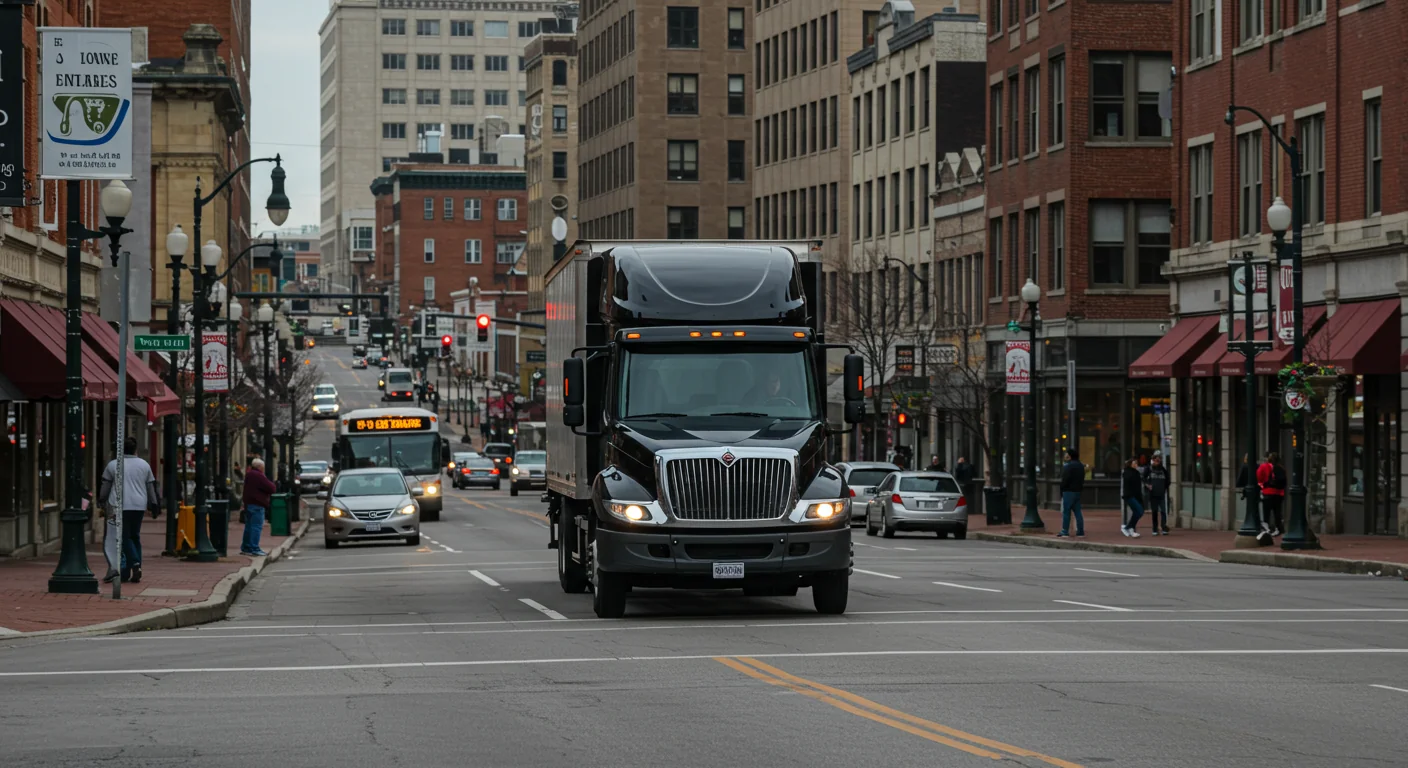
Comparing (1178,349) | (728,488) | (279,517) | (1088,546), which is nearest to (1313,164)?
(1178,349)

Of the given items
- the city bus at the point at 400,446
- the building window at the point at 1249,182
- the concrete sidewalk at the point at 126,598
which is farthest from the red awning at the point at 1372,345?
the city bus at the point at 400,446

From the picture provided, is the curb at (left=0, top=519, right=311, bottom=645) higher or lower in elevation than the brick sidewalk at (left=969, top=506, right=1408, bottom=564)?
higher

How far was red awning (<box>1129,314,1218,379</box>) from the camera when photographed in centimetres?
4947

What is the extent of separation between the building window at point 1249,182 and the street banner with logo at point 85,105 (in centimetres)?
2959

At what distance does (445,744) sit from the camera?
41.4ft

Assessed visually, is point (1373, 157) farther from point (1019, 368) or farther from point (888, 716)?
point (888, 716)

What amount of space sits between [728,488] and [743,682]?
205 inches

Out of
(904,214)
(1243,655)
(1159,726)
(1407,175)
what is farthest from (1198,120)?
(1159,726)

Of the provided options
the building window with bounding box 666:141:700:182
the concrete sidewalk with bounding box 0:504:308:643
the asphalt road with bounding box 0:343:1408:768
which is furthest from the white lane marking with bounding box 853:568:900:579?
the building window with bounding box 666:141:700:182

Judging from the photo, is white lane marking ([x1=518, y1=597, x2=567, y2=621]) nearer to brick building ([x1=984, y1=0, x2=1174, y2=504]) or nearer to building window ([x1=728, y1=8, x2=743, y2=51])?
brick building ([x1=984, y1=0, x2=1174, y2=504])

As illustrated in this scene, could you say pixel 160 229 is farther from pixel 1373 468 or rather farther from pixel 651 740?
pixel 651 740

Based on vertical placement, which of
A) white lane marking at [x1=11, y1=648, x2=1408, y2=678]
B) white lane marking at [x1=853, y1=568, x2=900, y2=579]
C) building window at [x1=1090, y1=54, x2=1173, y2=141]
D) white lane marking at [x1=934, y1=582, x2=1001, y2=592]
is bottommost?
white lane marking at [x1=853, y1=568, x2=900, y2=579]

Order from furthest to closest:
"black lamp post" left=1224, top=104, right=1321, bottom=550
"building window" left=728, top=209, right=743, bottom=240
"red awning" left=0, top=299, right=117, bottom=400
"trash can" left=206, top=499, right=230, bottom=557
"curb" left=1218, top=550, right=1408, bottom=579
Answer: "building window" left=728, top=209, right=743, bottom=240, "trash can" left=206, top=499, right=230, bottom=557, "black lamp post" left=1224, top=104, right=1321, bottom=550, "red awning" left=0, top=299, right=117, bottom=400, "curb" left=1218, top=550, right=1408, bottom=579

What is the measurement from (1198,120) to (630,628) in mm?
33623
